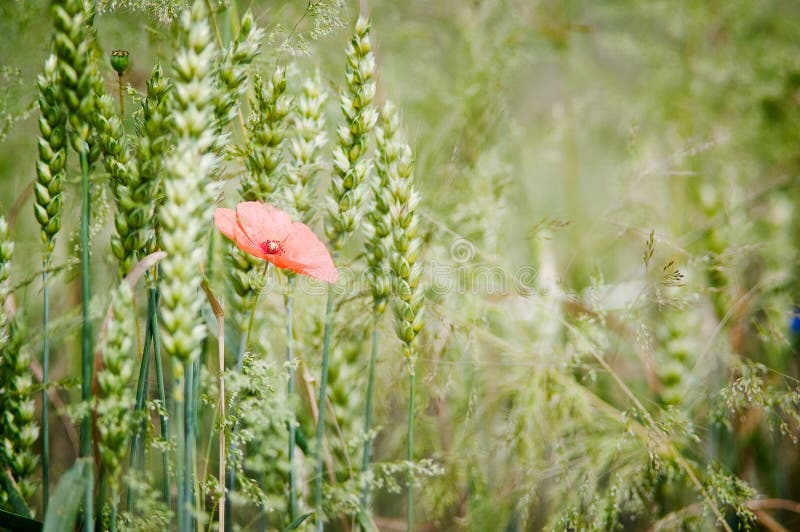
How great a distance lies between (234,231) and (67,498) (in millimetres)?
233

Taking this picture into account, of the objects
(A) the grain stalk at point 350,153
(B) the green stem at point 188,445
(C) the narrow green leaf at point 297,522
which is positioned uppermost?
(A) the grain stalk at point 350,153

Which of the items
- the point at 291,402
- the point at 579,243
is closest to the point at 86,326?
the point at 291,402

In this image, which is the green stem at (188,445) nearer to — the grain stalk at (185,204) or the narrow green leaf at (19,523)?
the grain stalk at (185,204)

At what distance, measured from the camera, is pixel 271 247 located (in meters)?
0.48

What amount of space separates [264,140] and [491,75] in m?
0.73

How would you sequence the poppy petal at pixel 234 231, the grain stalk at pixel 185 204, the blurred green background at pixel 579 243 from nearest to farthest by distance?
the grain stalk at pixel 185 204 → the poppy petal at pixel 234 231 → the blurred green background at pixel 579 243

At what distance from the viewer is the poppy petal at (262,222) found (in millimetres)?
459

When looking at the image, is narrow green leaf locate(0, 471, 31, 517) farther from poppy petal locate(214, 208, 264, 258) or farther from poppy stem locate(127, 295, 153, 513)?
poppy petal locate(214, 208, 264, 258)

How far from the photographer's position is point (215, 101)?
0.42m

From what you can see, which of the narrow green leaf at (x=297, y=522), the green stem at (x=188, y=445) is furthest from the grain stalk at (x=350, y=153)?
the green stem at (x=188, y=445)

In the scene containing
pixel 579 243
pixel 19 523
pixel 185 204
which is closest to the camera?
pixel 185 204

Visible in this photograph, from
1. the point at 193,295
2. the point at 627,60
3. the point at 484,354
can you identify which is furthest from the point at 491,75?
the point at 627,60

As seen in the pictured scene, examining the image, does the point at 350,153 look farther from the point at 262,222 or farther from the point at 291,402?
the point at 291,402

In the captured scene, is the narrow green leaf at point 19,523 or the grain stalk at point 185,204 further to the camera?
the narrow green leaf at point 19,523
